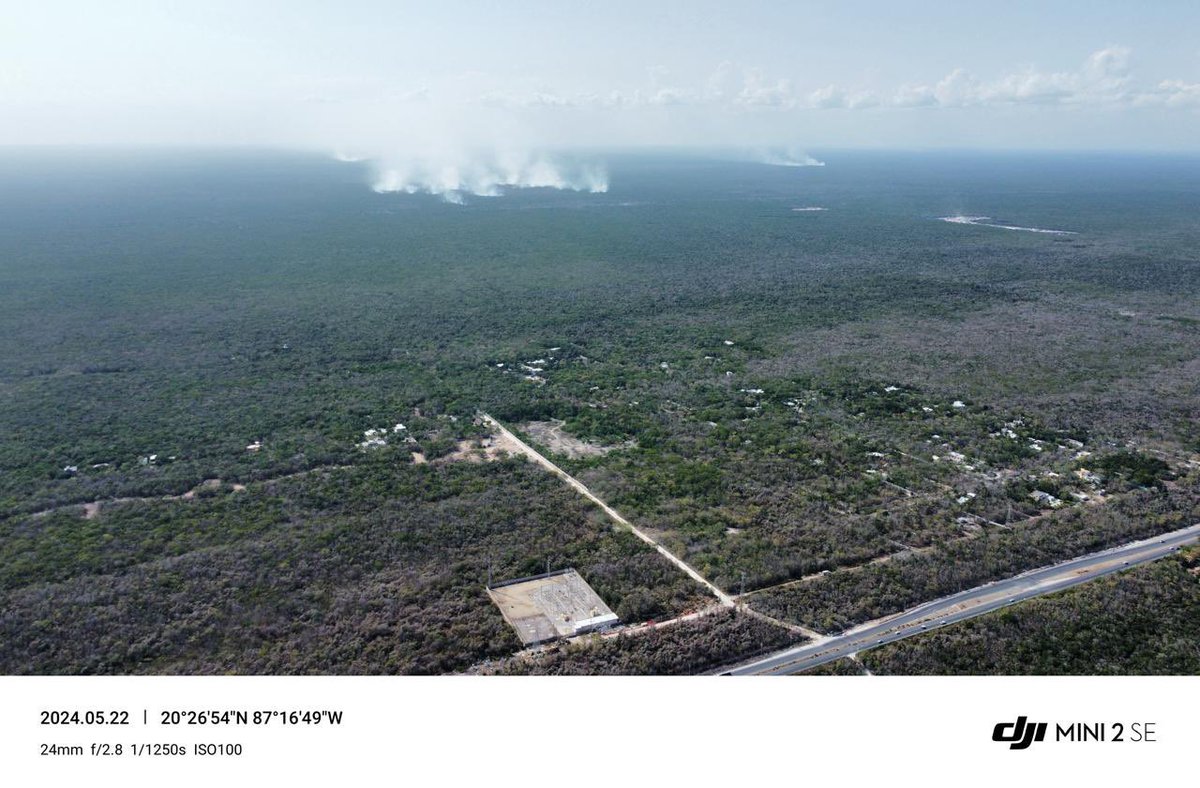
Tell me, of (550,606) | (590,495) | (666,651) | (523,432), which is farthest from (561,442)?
(666,651)

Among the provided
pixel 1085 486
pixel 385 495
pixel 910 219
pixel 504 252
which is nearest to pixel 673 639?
pixel 385 495

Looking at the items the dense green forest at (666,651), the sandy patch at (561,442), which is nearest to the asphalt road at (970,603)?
the dense green forest at (666,651)

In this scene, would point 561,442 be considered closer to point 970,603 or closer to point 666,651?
point 666,651

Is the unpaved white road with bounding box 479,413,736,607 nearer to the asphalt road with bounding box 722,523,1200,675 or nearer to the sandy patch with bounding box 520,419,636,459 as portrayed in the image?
the sandy patch with bounding box 520,419,636,459

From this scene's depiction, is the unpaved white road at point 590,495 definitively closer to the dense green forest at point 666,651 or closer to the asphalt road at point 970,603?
the dense green forest at point 666,651

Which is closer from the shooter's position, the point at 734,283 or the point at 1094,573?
the point at 1094,573

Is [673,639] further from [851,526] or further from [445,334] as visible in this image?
[445,334]
